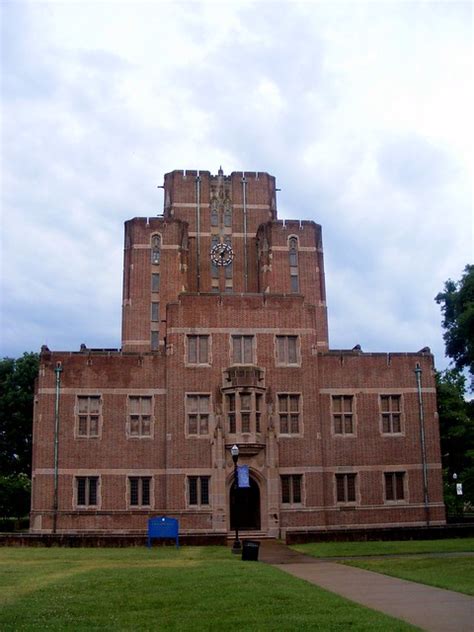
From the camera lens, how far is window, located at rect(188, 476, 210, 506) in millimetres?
40688

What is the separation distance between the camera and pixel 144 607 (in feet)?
47.3

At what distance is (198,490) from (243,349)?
7.80 metres

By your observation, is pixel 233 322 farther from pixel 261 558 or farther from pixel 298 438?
pixel 261 558

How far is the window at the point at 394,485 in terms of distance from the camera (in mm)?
42781

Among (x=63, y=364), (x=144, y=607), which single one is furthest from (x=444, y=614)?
(x=63, y=364)

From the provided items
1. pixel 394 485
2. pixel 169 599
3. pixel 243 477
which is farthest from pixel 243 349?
pixel 169 599

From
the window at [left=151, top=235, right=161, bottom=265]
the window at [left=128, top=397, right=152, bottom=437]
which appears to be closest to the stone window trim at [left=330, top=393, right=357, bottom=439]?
the window at [left=128, top=397, right=152, bottom=437]

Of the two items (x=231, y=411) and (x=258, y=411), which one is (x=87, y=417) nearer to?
(x=231, y=411)

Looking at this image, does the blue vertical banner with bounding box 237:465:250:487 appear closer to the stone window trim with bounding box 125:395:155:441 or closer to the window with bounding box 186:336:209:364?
the stone window trim with bounding box 125:395:155:441

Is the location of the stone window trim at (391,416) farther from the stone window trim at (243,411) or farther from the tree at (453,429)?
the tree at (453,429)

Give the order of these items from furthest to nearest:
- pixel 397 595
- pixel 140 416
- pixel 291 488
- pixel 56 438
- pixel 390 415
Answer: pixel 390 415
pixel 140 416
pixel 56 438
pixel 291 488
pixel 397 595

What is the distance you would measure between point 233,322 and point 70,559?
19.1 meters

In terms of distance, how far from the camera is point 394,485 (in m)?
42.8

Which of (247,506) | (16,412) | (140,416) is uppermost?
(16,412)
